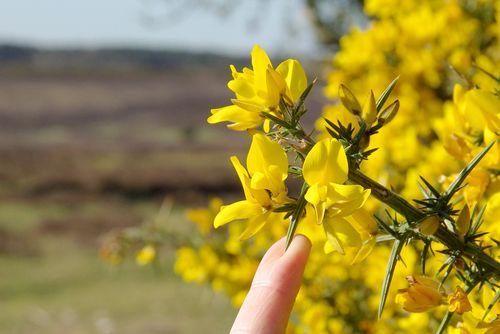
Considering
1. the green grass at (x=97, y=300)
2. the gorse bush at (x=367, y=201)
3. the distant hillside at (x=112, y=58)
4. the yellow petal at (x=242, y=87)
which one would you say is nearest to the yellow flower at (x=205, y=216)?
the gorse bush at (x=367, y=201)

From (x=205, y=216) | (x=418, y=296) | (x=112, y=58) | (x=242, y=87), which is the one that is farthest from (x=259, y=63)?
(x=112, y=58)

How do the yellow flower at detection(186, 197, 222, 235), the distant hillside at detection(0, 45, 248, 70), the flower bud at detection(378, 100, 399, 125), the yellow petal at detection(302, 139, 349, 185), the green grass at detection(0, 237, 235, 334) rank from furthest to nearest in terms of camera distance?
the distant hillside at detection(0, 45, 248, 70), the green grass at detection(0, 237, 235, 334), the yellow flower at detection(186, 197, 222, 235), the flower bud at detection(378, 100, 399, 125), the yellow petal at detection(302, 139, 349, 185)

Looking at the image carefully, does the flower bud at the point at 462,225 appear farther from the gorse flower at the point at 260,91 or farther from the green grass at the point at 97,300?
the green grass at the point at 97,300

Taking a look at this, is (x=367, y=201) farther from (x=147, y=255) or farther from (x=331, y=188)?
(x=147, y=255)

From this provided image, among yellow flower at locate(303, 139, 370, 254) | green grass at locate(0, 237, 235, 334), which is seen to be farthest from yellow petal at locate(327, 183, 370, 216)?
green grass at locate(0, 237, 235, 334)

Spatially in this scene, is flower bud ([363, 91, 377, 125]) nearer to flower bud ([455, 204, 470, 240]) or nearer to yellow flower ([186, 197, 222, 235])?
flower bud ([455, 204, 470, 240])

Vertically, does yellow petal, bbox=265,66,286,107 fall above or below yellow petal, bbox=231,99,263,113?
above

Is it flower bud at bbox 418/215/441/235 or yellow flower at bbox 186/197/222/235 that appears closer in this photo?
flower bud at bbox 418/215/441/235
